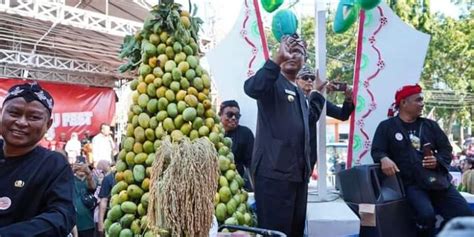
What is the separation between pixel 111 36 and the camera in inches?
416

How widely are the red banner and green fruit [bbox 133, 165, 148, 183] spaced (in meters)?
9.22

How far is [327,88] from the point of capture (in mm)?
3553

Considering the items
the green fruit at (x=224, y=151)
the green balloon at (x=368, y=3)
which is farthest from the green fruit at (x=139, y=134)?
the green balloon at (x=368, y=3)

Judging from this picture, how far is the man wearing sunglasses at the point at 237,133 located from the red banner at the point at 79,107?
27.0 feet

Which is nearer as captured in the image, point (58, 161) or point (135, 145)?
point (58, 161)

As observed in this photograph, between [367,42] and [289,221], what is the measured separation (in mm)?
1901

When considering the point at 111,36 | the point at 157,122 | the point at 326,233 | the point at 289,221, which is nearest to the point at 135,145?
the point at 157,122

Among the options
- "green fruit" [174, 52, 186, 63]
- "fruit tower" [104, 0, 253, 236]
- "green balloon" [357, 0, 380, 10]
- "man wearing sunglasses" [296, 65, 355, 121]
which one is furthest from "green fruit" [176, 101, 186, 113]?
"green balloon" [357, 0, 380, 10]

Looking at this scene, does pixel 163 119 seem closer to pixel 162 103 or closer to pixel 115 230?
pixel 162 103

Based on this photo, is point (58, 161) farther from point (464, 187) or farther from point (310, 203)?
point (464, 187)

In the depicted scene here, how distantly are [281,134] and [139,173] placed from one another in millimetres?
781

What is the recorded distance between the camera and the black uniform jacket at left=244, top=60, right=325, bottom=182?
8.66ft

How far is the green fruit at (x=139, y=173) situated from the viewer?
8.07 ft

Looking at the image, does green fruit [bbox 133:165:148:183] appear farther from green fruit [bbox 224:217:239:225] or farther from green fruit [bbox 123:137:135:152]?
green fruit [bbox 224:217:239:225]
